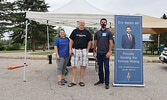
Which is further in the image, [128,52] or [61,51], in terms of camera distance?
[61,51]

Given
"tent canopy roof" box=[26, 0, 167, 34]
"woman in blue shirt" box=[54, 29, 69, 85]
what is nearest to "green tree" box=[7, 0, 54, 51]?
"tent canopy roof" box=[26, 0, 167, 34]

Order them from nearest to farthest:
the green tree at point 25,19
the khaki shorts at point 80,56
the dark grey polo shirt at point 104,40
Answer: the dark grey polo shirt at point 104,40 → the khaki shorts at point 80,56 → the green tree at point 25,19

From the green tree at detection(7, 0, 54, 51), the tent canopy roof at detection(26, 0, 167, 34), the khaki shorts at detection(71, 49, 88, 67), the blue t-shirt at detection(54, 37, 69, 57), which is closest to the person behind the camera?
the khaki shorts at detection(71, 49, 88, 67)

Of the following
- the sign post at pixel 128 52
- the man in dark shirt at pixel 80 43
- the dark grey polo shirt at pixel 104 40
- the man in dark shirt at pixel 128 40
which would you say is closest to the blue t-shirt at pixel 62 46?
the man in dark shirt at pixel 80 43

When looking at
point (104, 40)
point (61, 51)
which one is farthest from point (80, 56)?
point (104, 40)

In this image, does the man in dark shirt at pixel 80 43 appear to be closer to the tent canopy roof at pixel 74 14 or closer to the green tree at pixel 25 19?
the tent canopy roof at pixel 74 14

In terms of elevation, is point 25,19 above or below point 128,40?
above

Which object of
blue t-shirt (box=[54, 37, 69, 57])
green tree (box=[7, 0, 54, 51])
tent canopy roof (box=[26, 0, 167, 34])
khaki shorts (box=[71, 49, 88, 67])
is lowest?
khaki shorts (box=[71, 49, 88, 67])

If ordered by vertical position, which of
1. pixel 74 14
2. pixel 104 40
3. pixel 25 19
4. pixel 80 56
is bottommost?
pixel 80 56

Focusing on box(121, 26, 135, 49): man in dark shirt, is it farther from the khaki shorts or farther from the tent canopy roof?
the tent canopy roof

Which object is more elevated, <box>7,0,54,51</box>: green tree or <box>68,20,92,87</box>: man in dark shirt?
<box>7,0,54,51</box>: green tree

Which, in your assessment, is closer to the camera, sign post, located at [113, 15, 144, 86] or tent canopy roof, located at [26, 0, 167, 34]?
sign post, located at [113, 15, 144, 86]

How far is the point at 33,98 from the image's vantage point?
131 inches

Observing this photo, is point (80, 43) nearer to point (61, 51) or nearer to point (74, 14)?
point (61, 51)
